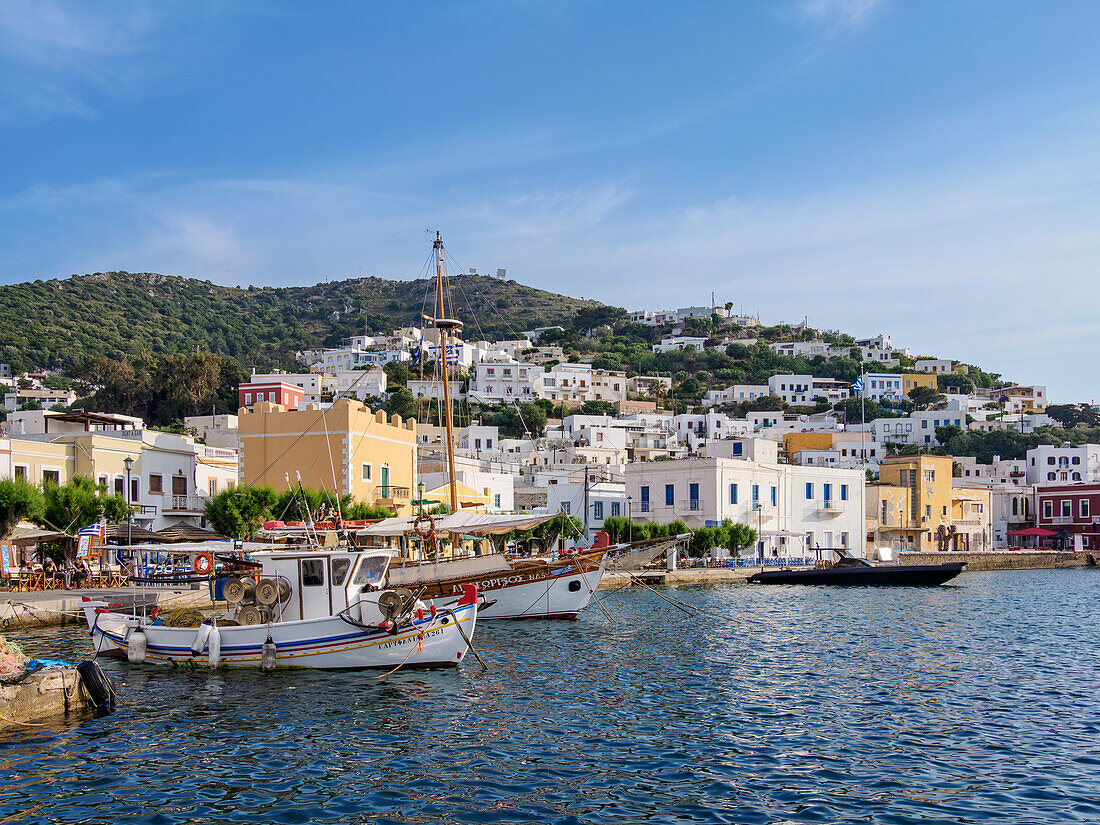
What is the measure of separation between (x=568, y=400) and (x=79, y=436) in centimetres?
9896

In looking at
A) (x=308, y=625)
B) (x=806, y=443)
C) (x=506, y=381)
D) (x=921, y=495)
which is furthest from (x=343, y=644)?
(x=506, y=381)

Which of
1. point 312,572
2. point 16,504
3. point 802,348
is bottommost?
point 312,572

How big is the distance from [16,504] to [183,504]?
14693 millimetres

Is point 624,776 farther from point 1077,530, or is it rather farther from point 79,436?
point 1077,530

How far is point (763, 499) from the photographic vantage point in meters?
61.8

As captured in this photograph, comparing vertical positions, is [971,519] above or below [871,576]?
above

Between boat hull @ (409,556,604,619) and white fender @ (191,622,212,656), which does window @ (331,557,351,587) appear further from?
boat hull @ (409,556,604,619)

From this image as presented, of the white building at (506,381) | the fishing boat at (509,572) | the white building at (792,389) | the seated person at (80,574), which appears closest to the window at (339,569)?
the fishing boat at (509,572)

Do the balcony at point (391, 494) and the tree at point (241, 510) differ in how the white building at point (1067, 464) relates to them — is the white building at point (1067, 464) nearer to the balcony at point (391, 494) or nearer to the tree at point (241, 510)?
the balcony at point (391, 494)

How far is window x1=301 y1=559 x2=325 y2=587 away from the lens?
2359 centimetres

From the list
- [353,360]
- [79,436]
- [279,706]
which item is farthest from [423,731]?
[353,360]

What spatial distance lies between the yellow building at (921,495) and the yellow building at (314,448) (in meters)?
46.2

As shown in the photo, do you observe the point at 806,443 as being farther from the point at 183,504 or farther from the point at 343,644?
the point at 343,644

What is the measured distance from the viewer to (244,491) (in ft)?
139
